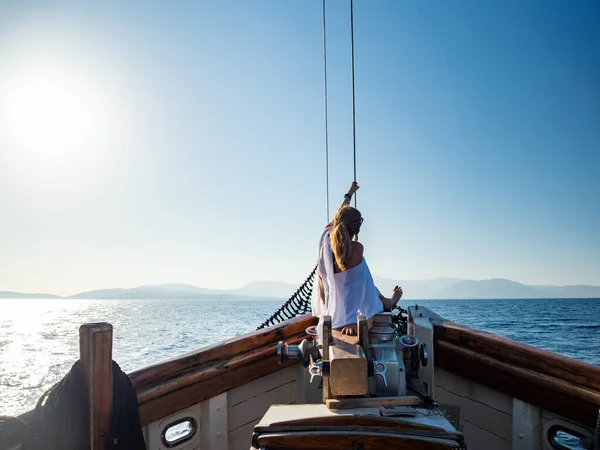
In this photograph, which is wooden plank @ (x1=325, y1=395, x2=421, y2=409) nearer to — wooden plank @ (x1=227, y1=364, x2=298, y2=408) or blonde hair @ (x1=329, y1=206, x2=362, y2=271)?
blonde hair @ (x1=329, y1=206, x2=362, y2=271)

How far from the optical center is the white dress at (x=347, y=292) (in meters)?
2.15

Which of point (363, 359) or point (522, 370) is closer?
point (363, 359)

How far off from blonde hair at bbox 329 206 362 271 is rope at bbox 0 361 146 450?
1148 millimetres

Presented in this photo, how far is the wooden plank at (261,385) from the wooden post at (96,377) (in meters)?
1.08

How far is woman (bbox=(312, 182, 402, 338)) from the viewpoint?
85.0 inches

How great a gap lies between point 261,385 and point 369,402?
4.37 ft

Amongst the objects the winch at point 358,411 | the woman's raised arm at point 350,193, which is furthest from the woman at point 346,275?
the woman's raised arm at point 350,193

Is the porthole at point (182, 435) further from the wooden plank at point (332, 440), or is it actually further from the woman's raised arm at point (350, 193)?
the woman's raised arm at point (350, 193)

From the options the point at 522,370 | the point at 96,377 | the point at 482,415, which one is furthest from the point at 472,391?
the point at 96,377

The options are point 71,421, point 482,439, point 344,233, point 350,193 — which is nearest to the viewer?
point 71,421

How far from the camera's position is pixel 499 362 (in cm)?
238

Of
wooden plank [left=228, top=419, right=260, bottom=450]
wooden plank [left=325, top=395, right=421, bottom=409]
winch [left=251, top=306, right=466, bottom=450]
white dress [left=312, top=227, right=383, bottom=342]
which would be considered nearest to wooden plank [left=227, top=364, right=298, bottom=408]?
wooden plank [left=228, top=419, right=260, bottom=450]

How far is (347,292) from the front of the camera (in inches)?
87.7

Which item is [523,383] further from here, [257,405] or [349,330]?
[257,405]
